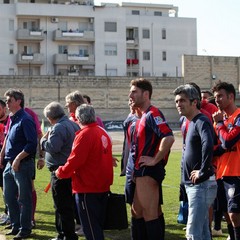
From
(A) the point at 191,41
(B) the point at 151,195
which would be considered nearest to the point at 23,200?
(B) the point at 151,195

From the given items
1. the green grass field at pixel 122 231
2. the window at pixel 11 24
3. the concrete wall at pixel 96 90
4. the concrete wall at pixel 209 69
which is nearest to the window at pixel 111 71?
the concrete wall at pixel 96 90

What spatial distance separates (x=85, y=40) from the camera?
70.6m

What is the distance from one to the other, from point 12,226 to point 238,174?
157 inches

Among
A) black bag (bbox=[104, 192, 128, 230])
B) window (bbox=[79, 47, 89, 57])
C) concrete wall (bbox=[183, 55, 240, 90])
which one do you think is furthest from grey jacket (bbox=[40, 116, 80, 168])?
window (bbox=[79, 47, 89, 57])

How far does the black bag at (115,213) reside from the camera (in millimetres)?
7031

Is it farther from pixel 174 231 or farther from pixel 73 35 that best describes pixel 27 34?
pixel 174 231

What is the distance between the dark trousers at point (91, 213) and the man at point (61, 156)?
3.14ft

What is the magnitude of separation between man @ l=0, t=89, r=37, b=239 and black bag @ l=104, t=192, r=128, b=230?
1.87 m

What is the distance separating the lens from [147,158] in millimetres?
6352

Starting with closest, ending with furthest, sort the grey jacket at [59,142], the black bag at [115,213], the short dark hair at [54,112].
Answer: the black bag at [115,213] → the grey jacket at [59,142] → the short dark hair at [54,112]

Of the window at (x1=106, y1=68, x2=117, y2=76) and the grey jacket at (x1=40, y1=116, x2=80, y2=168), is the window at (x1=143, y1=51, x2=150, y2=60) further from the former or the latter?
the grey jacket at (x1=40, y1=116, x2=80, y2=168)

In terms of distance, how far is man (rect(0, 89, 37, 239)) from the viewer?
8414 mm

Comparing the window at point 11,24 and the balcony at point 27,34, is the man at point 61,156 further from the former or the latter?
the window at point 11,24

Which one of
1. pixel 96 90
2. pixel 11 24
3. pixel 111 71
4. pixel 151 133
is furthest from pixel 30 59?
pixel 151 133
